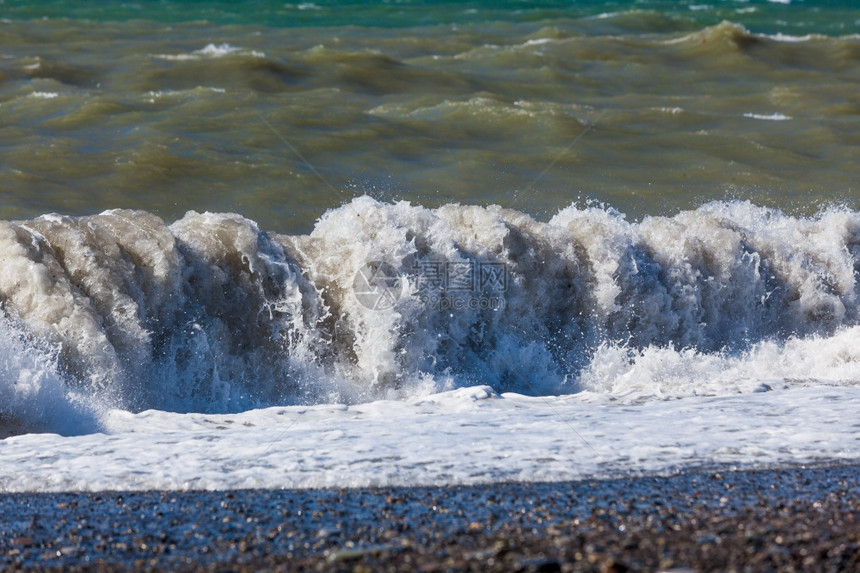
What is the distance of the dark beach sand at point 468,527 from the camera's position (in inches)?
159

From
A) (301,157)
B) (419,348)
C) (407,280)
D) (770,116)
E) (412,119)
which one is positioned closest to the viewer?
(419,348)

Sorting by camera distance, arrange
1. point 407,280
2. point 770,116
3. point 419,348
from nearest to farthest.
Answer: point 419,348 < point 407,280 < point 770,116

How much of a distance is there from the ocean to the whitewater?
2cm

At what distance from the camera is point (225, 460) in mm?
5559

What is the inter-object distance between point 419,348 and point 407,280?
572 mm

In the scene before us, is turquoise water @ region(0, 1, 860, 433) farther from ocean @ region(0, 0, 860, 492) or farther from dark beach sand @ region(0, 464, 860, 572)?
dark beach sand @ region(0, 464, 860, 572)

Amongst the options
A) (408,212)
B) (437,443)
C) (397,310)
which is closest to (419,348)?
(397,310)

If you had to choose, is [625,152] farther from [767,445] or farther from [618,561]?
[618,561]

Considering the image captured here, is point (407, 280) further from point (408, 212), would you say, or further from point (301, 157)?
point (301, 157)

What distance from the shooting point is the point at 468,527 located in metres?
4.49

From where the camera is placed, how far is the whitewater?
5.63 meters

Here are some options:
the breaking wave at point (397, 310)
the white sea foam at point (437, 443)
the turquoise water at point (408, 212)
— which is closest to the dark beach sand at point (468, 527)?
the white sea foam at point (437, 443)

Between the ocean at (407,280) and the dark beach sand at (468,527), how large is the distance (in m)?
0.24

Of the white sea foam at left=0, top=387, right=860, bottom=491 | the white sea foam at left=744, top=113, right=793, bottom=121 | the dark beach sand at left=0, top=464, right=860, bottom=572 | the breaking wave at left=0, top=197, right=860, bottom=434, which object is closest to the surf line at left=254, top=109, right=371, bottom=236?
the breaking wave at left=0, top=197, right=860, bottom=434
